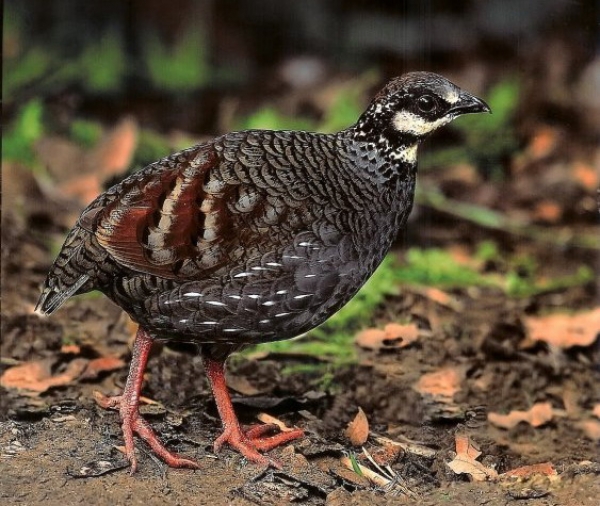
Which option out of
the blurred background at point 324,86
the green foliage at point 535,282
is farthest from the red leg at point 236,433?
the green foliage at point 535,282

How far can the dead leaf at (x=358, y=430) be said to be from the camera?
4.52m

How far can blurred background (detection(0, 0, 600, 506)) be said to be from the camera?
4.95 meters

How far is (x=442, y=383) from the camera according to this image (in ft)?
17.6

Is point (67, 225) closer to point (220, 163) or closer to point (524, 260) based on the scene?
point (220, 163)

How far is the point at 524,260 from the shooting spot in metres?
7.33

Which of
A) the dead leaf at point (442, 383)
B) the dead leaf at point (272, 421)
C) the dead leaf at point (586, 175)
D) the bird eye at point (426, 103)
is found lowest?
the dead leaf at point (442, 383)

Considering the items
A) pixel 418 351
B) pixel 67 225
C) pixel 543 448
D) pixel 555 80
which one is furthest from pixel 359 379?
pixel 555 80

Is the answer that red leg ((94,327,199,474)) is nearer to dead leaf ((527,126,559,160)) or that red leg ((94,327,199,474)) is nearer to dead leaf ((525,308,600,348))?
dead leaf ((525,308,600,348))

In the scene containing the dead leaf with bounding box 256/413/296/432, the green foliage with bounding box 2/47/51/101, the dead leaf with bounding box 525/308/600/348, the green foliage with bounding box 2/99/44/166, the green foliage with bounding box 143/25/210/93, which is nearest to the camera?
the dead leaf with bounding box 256/413/296/432

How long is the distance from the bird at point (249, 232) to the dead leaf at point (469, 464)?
2.65 ft

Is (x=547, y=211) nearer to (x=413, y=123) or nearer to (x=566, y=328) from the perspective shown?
(x=566, y=328)

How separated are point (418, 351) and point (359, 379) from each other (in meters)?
0.54

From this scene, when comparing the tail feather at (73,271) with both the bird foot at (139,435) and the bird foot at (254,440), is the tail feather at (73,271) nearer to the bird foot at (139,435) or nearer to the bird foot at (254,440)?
the bird foot at (139,435)

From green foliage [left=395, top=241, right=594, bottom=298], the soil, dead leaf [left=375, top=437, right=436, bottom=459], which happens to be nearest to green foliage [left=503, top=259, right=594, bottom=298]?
green foliage [left=395, top=241, right=594, bottom=298]
